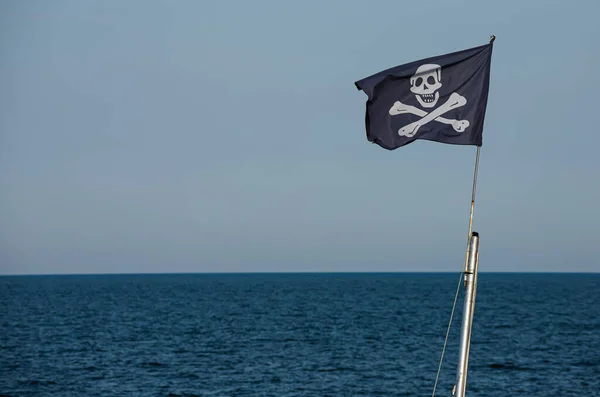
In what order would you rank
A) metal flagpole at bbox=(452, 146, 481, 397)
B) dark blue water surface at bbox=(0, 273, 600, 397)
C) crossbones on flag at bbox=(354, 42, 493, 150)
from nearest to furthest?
1. metal flagpole at bbox=(452, 146, 481, 397)
2. crossbones on flag at bbox=(354, 42, 493, 150)
3. dark blue water surface at bbox=(0, 273, 600, 397)

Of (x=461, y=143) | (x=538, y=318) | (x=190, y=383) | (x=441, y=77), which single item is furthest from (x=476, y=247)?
(x=538, y=318)

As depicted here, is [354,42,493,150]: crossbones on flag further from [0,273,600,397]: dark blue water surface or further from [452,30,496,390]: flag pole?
[0,273,600,397]: dark blue water surface

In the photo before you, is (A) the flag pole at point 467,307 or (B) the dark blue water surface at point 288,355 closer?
(A) the flag pole at point 467,307

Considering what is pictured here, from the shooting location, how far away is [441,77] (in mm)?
13531

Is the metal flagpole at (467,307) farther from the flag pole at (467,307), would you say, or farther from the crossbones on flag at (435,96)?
the crossbones on flag at (435,96)

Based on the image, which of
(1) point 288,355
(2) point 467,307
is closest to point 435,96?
(2) point 467,307

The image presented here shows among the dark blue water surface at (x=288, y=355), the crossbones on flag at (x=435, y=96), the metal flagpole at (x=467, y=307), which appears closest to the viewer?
the metal flagpole at (x=467, y=307)

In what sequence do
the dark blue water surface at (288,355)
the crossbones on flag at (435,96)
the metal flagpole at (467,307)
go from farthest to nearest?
the dark blue water surface at (288,355) → the crossbones on flag at (435,96) → the metal flagpole at (467,307)

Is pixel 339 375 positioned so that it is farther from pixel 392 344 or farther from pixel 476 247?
pixel 476 247

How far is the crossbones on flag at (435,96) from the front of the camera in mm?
13414

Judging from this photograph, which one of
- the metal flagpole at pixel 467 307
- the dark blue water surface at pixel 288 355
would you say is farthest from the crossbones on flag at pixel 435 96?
the dark blue water surface at pixel 288 355

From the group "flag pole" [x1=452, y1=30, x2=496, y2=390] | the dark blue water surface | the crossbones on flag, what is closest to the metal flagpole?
"flag pole" [x1=452, y1=30, x2=496, y2=390]

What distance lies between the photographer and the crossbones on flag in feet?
44.0

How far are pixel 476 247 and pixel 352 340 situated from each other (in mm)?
57237
